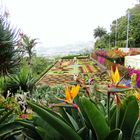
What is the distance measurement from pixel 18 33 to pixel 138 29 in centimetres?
4840

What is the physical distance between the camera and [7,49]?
8.74 meters

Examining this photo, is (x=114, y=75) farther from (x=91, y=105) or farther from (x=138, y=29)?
(x=138, y=29)

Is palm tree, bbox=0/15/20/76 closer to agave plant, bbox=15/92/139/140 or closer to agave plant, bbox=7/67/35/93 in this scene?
agave plant, bbox=7/67/35/93

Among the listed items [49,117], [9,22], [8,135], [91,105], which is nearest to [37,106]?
[49,117]

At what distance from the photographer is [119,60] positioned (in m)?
20.5

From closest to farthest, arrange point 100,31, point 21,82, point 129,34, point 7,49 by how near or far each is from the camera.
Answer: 1. point 7,49
2. point 21,82
3. point 129,34
4. point 100,31

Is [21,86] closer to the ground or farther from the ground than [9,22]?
closer to the ground

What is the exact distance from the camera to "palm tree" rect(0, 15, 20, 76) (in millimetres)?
8656

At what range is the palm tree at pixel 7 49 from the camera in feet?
28.4

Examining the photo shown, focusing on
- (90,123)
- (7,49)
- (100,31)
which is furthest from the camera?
(100,31)

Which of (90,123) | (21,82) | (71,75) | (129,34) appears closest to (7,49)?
(21,82)

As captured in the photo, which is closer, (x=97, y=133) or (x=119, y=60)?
(x=97, y=133)

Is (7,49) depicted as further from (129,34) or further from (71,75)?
(129,34)

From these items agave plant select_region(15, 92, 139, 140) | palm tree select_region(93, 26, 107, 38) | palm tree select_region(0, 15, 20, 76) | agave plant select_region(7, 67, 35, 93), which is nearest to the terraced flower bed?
agave plant select_region(7, 67, 35, 93)
